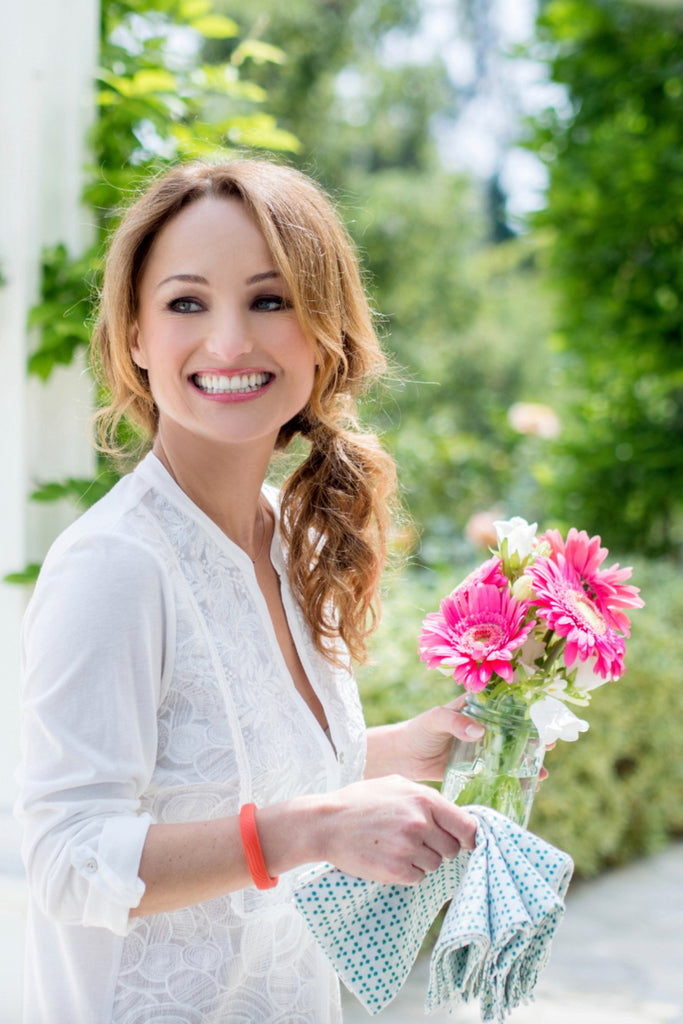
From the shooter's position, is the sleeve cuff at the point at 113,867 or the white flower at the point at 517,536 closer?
the sleeve cuff at the point at 113,867

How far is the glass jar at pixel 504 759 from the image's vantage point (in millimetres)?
1291

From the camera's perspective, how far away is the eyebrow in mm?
1256

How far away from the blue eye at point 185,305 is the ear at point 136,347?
12 cm

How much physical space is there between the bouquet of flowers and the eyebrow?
443 millimetres

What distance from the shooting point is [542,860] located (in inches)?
46.5

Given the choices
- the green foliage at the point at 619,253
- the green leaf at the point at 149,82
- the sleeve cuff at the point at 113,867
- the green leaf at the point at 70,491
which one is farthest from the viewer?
the green foliage at the point at 619,253

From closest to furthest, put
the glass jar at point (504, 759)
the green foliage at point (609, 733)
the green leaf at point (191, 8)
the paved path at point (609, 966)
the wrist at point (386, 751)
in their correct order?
the glass jar at point (504, 759) → the wrist at point (386, 751) → the green leaf at point (191, 8) → the paved path at point (609, 966) → the green foliage at point (609, 733)

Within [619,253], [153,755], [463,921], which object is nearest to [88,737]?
[153,755]

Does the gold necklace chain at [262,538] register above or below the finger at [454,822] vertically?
above

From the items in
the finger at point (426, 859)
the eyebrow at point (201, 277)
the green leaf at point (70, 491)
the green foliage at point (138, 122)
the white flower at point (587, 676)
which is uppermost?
the green foliage at point (138, 122)

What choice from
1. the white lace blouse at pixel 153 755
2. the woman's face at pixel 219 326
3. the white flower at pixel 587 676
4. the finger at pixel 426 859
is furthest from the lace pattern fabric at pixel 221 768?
the white flower at pixel 587 676

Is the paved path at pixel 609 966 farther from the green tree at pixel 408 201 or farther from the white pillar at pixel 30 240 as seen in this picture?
the green tree at pixel 408 201

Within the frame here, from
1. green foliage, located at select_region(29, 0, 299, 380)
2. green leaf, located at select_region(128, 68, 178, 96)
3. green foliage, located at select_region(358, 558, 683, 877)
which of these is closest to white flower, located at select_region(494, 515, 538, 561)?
green foliage, located at select_region(29, 0, 299, 380)

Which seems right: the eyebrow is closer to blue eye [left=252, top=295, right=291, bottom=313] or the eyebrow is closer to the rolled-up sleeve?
blue eye [left=252, top=295, right=291, bottom=313]
